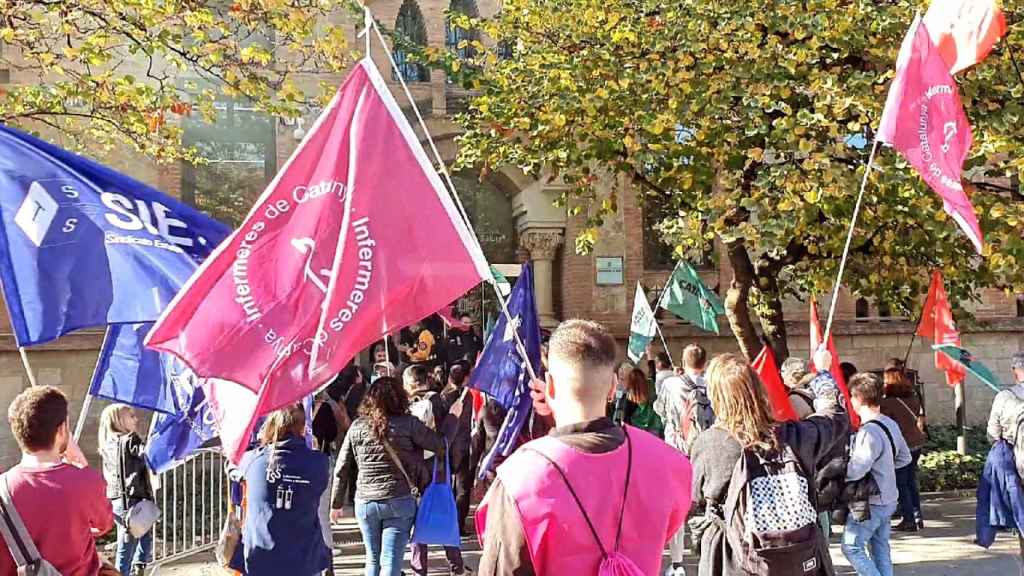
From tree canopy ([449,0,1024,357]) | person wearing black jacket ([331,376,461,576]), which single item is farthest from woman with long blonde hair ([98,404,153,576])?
tree canopy ([449,0,1024,357])

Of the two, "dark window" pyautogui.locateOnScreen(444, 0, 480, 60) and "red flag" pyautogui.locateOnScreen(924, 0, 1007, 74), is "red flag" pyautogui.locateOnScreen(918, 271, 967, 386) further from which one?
"dark window" pyautogui.locateOnScreen(444, 0, 480, 60)

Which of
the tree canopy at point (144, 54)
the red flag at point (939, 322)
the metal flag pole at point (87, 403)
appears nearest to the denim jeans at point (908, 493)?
the red flag at point (939, 322)

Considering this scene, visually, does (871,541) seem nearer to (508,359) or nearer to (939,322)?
(508,359)

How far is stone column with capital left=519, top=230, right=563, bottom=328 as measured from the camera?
1803 centimetres

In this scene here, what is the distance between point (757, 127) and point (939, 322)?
306 cm

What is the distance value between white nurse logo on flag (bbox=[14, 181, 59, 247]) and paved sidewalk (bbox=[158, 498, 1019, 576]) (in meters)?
5.55

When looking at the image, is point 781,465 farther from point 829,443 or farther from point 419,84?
point 419,84

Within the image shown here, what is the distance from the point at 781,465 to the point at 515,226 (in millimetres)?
14493

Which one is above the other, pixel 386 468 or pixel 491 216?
pixel 491 216

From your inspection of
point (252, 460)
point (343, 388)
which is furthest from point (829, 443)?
point (343, 388)

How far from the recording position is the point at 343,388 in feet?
44.7

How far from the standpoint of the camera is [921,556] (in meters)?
→ 10.0

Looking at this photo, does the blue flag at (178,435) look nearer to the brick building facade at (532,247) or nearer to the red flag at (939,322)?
the red flag at (939,322)

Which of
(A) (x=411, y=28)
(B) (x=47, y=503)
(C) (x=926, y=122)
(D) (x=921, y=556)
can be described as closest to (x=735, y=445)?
(B) (x=47, y=503)
